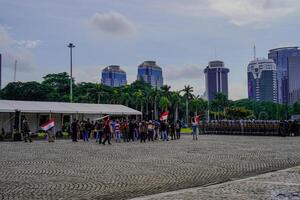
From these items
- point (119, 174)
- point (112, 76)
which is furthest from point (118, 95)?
point (112, 76)

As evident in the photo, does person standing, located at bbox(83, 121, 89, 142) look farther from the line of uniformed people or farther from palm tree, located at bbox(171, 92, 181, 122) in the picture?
palm tree, located at bbox(171, 92, 181, 122)

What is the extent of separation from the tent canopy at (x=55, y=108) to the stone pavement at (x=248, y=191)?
96.2 ft

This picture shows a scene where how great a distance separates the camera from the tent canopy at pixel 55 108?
37.5m

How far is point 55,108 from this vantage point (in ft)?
134

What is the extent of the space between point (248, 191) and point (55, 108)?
3365 cm

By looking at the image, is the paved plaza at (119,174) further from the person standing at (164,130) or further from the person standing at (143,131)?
the person standing at (164,130)

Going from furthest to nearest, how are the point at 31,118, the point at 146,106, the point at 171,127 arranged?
the point at 146,106 → the point at 31,118 → the point at 171,127

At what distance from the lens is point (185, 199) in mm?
8344

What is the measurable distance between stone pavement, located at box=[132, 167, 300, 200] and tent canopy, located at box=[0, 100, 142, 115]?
96.2ft

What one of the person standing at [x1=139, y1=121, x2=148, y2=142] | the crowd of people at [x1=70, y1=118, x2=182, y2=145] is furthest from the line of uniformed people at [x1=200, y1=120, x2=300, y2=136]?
the person standing at [x1=139, y1=121, x2=148, y2=142]

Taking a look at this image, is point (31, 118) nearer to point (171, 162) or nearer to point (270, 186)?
point (171, 162)

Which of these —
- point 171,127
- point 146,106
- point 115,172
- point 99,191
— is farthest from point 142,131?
point 146,106

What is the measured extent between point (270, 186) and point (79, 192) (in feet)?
14.4

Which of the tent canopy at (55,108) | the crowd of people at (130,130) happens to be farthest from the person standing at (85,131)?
the tent canopy at (55,108)
